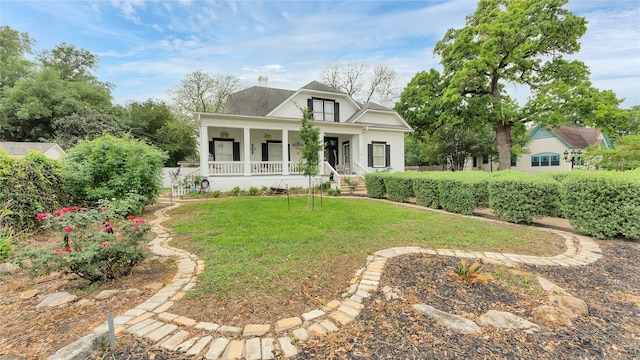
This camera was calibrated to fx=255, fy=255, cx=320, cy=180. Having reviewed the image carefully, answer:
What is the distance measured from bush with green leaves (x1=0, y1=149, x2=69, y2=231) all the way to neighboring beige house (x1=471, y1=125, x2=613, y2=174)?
29.9 meters

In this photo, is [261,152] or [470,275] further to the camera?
[261,152]

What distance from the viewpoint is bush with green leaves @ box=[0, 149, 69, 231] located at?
4.52 meters

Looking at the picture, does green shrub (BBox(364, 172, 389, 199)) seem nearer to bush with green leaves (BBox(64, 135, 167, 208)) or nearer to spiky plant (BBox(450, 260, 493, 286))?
spiky plant (BBox(450, 260, 493, 286))

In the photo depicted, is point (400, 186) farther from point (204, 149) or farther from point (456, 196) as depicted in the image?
point (204, 149)

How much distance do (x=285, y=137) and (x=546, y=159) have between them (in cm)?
2611

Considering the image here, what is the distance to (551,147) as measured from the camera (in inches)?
949

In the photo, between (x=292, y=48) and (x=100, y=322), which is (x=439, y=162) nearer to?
(x=292, y=48)

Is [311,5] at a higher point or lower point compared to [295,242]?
higher

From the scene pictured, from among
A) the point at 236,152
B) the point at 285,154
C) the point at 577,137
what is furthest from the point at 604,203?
the point at 577,137

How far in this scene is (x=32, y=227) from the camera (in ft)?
16.0

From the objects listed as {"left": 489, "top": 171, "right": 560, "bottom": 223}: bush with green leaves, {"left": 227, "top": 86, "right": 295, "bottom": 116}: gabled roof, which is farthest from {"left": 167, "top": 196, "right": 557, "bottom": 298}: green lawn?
{"left": 227, "top": 86, "right": 295, "bottom": 116}: gabled roof

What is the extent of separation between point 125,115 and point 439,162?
29463 mm

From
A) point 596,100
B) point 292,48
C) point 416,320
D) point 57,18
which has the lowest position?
point 416,320

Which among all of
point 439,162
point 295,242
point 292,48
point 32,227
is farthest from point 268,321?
point 439,162
